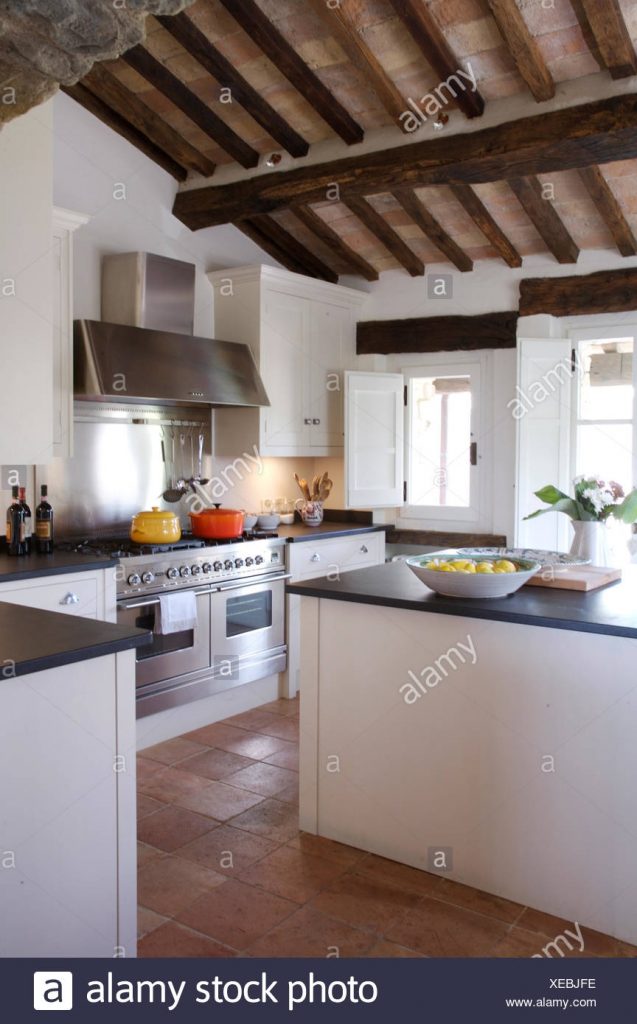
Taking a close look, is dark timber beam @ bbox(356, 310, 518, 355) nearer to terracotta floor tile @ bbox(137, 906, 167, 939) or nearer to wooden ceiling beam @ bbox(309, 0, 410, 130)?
wooden ceiling beam @ bbox(309, 0, 410, 130)

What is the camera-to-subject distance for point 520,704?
268 cm

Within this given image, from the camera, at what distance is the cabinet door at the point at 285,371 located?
519cm

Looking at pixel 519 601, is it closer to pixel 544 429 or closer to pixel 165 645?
pixel 165 645

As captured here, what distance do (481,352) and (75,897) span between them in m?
4.48

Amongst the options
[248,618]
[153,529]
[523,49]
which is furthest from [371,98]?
[248,618]

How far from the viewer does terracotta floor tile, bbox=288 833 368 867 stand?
300 cm

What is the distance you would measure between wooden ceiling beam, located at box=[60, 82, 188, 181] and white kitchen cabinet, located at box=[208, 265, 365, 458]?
0.65 m

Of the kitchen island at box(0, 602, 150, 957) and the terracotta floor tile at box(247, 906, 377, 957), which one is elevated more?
the kitchen island at box(0, 602, 150, 957)

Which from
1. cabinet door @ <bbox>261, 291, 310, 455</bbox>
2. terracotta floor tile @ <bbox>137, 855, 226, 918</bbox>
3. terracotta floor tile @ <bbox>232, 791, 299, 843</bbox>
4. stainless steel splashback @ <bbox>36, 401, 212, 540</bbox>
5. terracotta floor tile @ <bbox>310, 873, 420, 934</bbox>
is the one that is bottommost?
terracotta floor tile @ <bbox>137, 855, 226, 918</bbox>

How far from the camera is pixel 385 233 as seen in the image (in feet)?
17.7

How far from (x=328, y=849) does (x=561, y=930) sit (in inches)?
34.3

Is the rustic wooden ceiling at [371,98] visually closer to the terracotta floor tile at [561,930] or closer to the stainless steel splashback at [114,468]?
the stainless steel splashback at [114,468]

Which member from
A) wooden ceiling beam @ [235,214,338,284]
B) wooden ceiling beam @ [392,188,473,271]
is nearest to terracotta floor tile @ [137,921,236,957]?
wooden ceiling beam @ [392,188,473,271]

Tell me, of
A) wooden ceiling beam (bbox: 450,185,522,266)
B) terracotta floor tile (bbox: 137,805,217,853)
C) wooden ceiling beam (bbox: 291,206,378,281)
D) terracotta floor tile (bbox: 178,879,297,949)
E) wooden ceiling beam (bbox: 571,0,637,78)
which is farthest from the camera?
wooden ceiling beam (bbox: 291,206,378,281)
